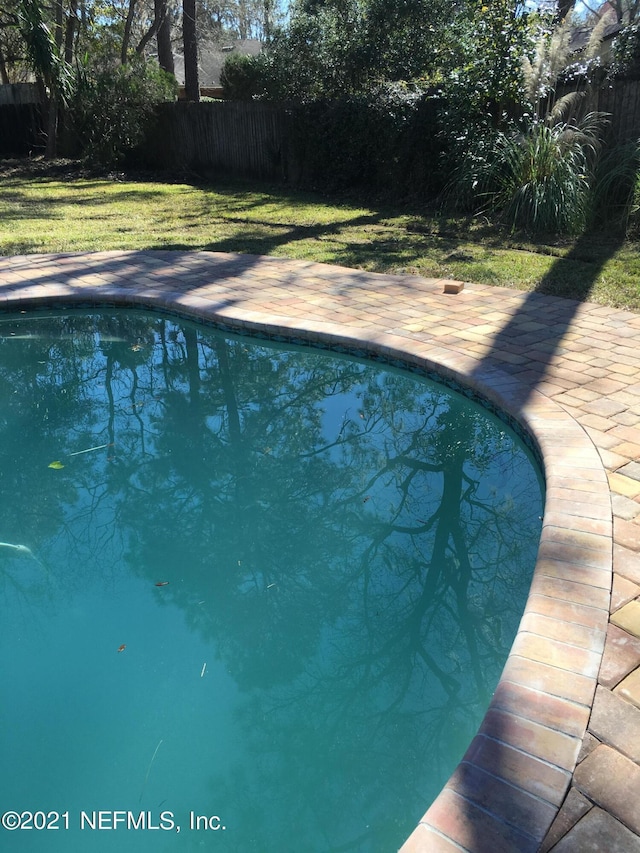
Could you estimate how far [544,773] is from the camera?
63.1 inches

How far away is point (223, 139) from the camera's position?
13.0 metres

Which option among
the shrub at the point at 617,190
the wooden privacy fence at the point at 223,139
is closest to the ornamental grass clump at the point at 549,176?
the shrub at the point at 617,190

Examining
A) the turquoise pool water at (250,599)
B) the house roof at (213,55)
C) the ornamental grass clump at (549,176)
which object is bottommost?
the turquoise pool water at (250,599)

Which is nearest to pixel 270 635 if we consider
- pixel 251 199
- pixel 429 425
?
pixel 429 425

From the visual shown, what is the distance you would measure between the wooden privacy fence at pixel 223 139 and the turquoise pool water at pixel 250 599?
28.6 ft

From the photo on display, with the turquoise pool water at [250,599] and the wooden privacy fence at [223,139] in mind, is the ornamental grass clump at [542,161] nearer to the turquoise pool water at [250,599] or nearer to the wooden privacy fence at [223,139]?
the turquoise pool water at [250,599]

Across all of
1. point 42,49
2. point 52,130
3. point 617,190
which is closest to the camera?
point 617,190

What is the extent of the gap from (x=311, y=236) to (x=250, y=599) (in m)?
6.12

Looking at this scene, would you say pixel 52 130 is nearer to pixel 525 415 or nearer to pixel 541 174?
pixel 541 174

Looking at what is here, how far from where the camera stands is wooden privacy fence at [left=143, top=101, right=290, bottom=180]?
12.1 m

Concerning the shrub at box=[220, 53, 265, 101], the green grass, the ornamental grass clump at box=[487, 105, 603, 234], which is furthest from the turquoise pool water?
the shrub at box=[220, 53, 265, 101]

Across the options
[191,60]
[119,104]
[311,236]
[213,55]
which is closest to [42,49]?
[119,104]

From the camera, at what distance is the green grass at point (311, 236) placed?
244 inches

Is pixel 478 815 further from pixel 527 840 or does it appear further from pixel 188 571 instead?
pixel 188 571
